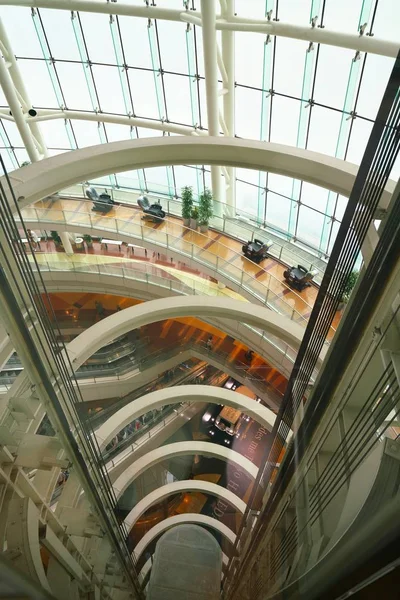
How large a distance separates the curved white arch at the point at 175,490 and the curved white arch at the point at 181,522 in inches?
39.2

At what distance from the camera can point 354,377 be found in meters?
4.49

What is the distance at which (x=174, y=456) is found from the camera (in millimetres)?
17094

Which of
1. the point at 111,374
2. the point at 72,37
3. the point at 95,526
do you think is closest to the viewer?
the point at 95,526

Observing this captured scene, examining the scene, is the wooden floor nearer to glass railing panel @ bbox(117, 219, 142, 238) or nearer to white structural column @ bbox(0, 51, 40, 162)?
glass railing panel @ bbox(117, 219, 142, 238)

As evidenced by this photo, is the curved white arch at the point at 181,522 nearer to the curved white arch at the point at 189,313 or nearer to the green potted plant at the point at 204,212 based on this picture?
the curved white arch at the point at 189,313

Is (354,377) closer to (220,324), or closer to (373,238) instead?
(373,238)

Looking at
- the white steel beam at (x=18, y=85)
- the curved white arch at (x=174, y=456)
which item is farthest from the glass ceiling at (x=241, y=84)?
the curved white arch at (x=174, y=456)

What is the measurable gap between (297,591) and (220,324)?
1005cm

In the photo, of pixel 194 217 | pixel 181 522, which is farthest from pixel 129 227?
pixel 181 522

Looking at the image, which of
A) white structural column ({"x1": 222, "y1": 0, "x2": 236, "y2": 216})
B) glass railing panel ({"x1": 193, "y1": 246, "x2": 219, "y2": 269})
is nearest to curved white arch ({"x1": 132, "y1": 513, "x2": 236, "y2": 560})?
glass railing panel ({"x1": 193, "y1": 246, "x2": 219, "y2": 269})

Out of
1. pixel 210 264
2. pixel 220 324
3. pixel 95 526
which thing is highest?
pixel 210 264

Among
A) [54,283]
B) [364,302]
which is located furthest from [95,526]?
[54,283]

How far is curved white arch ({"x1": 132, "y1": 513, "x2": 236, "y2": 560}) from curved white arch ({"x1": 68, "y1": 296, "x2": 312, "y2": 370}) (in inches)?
434

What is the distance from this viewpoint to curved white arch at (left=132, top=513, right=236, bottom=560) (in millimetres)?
17625
